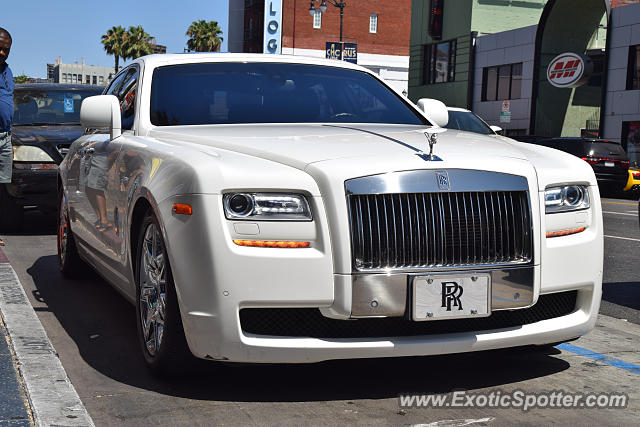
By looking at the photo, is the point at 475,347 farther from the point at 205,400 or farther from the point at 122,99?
the point at 122,99

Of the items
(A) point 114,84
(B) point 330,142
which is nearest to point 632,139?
(A) point 114,84

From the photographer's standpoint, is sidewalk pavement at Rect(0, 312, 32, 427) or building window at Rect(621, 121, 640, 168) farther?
building window at Rect(621, 121, 640, 168)

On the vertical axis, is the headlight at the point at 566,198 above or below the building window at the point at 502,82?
below

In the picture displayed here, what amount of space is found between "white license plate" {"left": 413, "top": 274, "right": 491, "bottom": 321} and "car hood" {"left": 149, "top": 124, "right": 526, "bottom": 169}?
53 cm

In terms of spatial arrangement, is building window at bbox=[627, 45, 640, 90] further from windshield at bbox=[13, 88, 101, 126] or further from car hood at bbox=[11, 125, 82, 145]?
car hood at bbox=[11, 125, 82, 145]

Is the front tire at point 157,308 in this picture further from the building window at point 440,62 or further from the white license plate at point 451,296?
the building window at point 440,62

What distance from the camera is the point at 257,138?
420 centimetres

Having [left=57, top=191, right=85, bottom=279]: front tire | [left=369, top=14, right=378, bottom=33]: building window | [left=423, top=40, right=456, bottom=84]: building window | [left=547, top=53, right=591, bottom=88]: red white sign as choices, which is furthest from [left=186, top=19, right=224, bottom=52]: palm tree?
[left=57, top=191, right=85, bottom=279]: front tire

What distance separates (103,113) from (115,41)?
75260 mm

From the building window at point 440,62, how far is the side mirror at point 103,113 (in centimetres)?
3837

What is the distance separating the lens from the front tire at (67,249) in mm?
6621

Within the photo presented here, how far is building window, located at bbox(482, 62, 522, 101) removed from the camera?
37531mm

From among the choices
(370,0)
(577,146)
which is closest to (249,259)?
(577,146)

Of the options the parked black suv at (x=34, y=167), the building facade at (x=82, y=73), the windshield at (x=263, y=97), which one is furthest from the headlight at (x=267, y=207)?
the building facade at (x=82, y=73)
